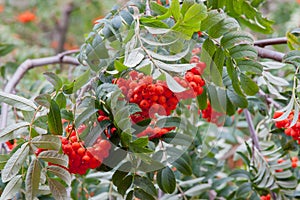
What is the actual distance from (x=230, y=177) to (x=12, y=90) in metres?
0.51

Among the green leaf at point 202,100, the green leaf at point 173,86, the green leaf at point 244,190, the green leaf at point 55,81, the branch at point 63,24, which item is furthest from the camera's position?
the branch at point 63,24

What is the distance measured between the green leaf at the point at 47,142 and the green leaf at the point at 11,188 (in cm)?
7

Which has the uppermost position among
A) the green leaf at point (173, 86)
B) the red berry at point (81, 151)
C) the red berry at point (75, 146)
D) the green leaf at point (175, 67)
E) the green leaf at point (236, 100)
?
the green leaf at point (175, 67)

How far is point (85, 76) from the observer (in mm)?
696

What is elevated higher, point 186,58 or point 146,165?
point 186,58

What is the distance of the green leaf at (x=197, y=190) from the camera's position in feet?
3.23

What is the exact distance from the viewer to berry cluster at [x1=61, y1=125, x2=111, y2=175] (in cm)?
66

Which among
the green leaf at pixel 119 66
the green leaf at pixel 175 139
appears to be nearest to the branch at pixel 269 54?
the green leaf at pixel 175 139

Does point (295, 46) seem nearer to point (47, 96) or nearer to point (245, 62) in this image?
point (245, 62)

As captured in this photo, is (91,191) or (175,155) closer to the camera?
(175,155)

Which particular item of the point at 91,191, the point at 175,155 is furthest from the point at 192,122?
the point at 91,191

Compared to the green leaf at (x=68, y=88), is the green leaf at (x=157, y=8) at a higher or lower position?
higher

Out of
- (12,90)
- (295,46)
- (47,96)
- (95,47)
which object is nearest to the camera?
(47,96)

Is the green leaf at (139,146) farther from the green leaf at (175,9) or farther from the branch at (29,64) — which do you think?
the branch at (29,64)
